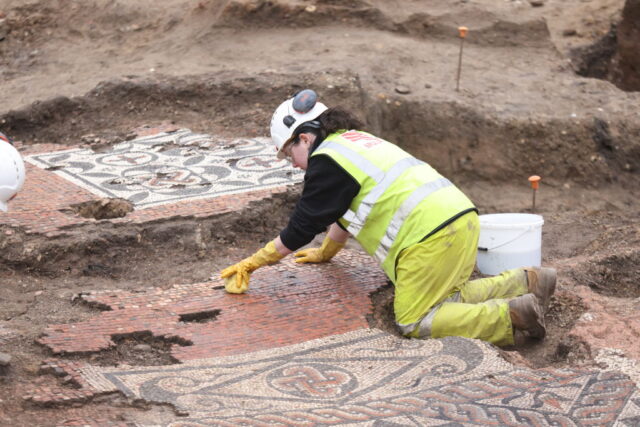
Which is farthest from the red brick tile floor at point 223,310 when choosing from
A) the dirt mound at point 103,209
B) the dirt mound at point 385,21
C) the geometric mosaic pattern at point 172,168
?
the dirt mound at point 385,21

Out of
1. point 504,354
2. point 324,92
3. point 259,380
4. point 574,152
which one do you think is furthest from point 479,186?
point 259,380

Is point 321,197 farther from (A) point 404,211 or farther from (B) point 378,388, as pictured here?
(B) point 378,388

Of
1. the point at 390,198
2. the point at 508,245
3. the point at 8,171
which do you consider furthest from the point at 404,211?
the point at 8,171

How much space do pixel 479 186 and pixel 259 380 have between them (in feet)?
16.1

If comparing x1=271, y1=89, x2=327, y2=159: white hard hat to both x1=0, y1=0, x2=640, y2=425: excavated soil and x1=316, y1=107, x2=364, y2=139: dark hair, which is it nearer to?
x1=316, y1=107, x2=364, y2=139: dark hair

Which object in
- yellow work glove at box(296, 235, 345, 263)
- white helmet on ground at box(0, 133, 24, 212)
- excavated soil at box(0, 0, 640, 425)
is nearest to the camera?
white helmet on ground at box(0, 133, 24, 212)

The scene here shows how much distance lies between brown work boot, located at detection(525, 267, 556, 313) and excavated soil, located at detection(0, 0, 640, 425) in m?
0.18

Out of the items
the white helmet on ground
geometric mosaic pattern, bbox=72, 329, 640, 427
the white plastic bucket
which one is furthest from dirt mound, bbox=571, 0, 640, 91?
the white helmet on ground

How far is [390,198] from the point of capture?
514 centimetres

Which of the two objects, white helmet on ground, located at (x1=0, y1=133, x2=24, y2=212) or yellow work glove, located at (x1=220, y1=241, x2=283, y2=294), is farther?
yellow work glove, located at (x1=220, y1=241, x2=283, y2=294)

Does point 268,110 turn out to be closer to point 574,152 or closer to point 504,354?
point 574,152

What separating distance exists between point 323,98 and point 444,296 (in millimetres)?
3909

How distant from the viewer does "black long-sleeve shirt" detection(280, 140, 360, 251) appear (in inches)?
202

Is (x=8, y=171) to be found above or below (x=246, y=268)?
above
